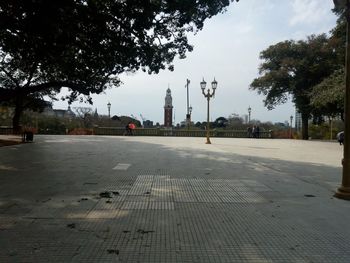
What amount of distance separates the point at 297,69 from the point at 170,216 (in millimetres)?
40490

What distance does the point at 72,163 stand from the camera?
1514 cm

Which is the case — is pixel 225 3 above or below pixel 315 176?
above

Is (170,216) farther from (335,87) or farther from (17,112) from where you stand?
(17,112)

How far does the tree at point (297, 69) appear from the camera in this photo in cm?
4392

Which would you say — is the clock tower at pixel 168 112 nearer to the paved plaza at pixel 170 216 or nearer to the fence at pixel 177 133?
the fence at pixel 177 133

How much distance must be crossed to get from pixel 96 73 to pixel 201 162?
8.50m

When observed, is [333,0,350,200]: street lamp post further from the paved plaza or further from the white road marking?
the white road marking

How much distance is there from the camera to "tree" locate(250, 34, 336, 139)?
43.9 meters

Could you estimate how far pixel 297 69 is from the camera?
1784 inches

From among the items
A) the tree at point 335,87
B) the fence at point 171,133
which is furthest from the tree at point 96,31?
the fence at point 171,133

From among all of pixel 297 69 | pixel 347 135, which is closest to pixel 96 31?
pixel 347 135

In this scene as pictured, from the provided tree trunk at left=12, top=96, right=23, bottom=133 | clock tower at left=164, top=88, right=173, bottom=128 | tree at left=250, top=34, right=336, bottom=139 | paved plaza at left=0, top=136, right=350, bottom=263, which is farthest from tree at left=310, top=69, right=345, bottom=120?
clock tower at left=164, top=88, right=173, bottom=128

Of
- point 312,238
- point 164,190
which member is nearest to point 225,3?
point 164,190

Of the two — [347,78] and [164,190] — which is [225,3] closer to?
[347,78]
